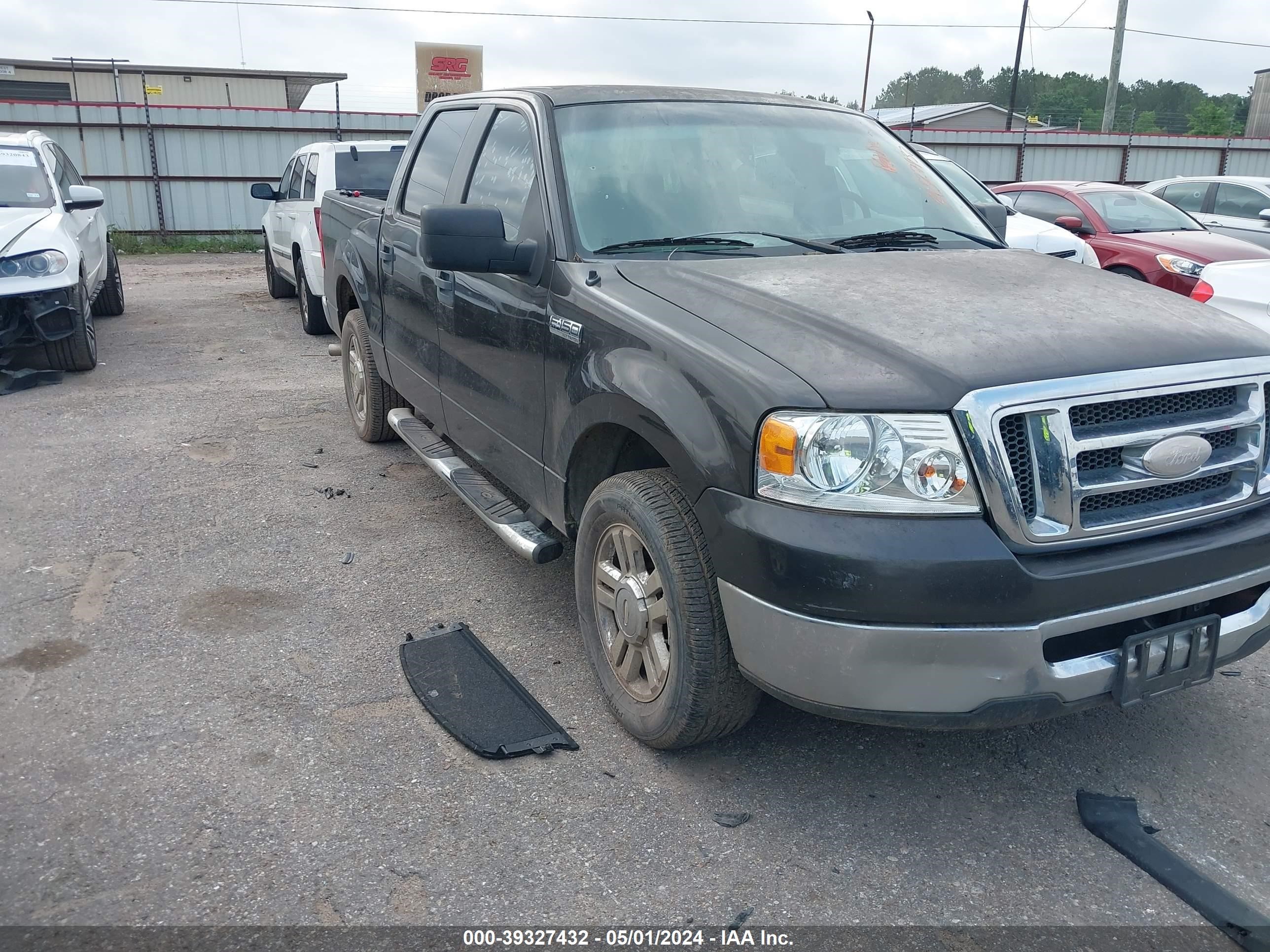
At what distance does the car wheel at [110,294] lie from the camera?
11164 millimetres

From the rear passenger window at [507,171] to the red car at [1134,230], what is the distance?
6.73 metres

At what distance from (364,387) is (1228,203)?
1166cm

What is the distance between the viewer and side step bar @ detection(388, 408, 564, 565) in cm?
383

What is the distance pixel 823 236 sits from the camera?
3762 mm

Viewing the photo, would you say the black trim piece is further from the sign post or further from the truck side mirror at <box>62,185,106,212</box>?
the sign post

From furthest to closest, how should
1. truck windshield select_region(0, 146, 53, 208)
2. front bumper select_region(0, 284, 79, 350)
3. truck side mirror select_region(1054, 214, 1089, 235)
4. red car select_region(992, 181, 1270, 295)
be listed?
1. truck side mirror select_region(1054, 214, 1089, 235)
2. red car select_region(992, 181, 1270, 295)
3. truck windshield select_region(0, 146, 53, 208)
4. front bumper select_region(0, 284, 79, 350)

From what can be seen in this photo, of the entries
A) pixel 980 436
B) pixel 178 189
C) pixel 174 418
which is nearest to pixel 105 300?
pixel 174 418

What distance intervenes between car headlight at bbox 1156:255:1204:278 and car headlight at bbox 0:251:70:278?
9.21 metres

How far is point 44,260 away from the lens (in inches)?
310

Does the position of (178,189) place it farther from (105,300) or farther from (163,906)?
(163,906)

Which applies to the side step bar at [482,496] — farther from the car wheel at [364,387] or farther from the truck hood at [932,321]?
the truck hood at [932,321]

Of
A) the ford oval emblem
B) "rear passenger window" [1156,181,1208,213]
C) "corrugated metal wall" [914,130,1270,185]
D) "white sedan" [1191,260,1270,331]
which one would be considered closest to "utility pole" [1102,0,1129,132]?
"corrugated metal wall" [914,130,1270,185]

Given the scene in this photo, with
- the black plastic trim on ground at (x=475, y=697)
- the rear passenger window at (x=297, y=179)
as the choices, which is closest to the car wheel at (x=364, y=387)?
the black plastic trim on ground at (x=475, y=697)

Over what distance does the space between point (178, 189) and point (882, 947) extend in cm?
1990
